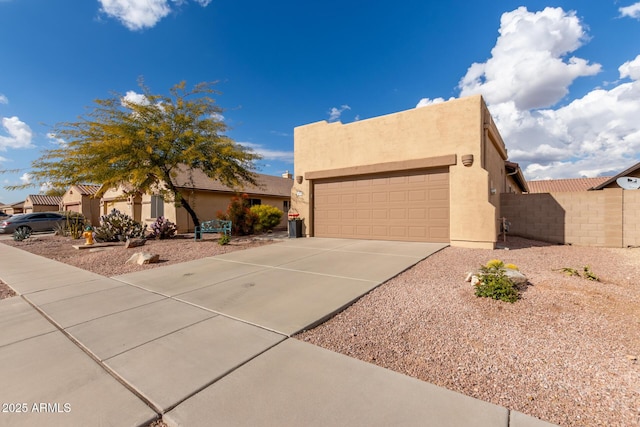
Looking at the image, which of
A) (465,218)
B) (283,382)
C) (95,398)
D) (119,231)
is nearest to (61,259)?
(119,231)

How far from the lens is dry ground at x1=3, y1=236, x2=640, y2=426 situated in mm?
2277

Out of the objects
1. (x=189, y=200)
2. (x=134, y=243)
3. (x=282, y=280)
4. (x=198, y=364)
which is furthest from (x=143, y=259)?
(x=189, y=200)

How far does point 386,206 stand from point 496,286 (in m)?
6.76

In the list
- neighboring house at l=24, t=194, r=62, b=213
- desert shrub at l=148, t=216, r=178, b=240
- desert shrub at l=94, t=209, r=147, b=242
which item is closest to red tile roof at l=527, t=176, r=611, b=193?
desert shrub at l=148, t=216, r=178, b=240

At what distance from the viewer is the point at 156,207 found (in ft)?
57.3

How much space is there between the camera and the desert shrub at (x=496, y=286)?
4.22 metres

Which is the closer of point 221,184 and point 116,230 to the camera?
point 116,230

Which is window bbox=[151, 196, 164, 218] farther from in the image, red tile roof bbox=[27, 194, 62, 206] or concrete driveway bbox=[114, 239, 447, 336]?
red tile roof bbox=[27, 194, 62, 206]

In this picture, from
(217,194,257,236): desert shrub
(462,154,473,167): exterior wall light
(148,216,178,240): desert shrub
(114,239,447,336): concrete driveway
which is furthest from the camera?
(217,194,257,236): desert shrub

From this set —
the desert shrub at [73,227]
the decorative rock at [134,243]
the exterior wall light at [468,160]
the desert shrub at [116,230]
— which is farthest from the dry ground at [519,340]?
the desert shrub at [73,227]

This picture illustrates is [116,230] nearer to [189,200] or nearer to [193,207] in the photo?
[189,200]

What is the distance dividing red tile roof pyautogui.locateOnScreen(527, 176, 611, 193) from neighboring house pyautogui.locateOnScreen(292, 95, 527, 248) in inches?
1071

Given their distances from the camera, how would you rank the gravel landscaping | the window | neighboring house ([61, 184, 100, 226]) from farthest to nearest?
neighboring house ([61, 184, 100, 226]) → the window → the gravel landscaping

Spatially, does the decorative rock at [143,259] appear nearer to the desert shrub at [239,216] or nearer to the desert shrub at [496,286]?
the desert shrub at [239,216]
